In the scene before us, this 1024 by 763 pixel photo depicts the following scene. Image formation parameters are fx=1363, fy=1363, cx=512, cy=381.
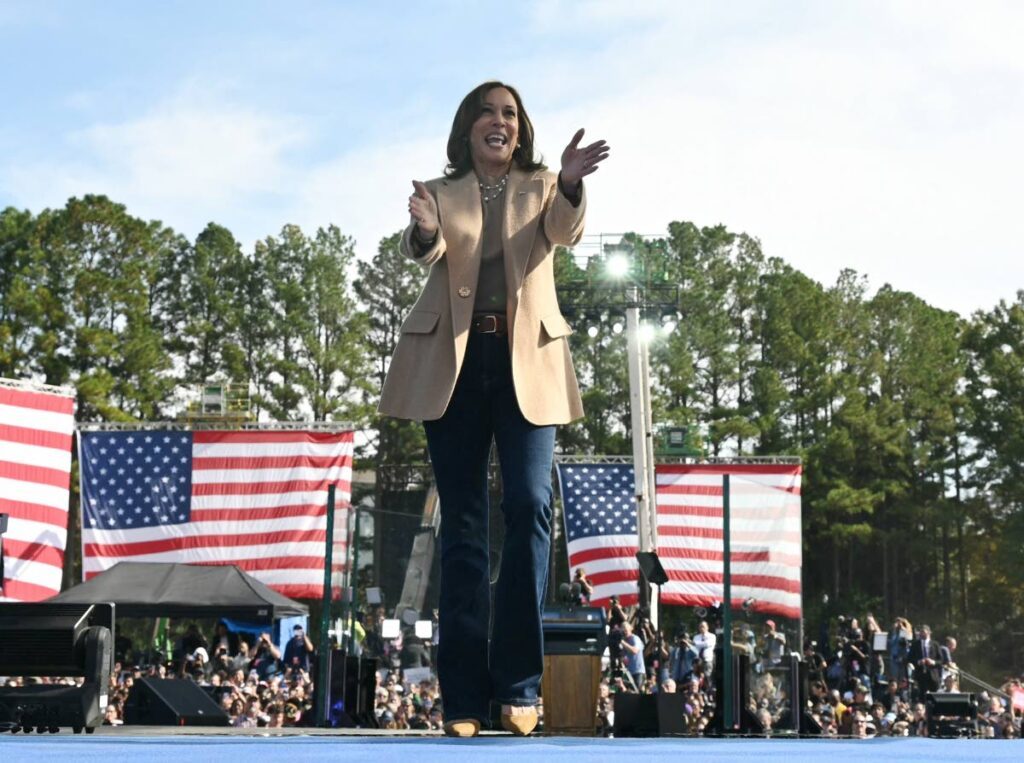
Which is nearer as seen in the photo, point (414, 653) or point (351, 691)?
point (351, 691)

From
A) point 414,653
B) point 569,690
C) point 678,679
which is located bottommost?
point 678,679

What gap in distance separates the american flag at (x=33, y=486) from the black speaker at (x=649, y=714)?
1563 centimetres

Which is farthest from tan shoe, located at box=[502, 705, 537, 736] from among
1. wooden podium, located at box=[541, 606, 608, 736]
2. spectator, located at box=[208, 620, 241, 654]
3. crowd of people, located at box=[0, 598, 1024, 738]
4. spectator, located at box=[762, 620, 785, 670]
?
spectator, located at box=[208, 620, 241, 654]

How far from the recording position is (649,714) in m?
5.90

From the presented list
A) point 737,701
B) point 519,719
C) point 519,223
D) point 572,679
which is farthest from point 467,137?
point 737,701

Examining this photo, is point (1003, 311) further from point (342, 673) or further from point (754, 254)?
point (342, 673)

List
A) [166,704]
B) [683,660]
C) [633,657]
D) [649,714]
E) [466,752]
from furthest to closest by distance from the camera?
[633,657]
[683,660]
[166,704]
[649,714]
[466,752]

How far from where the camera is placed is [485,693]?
3.58 m

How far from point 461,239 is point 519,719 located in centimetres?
125

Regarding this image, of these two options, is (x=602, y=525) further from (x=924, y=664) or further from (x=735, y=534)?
(x=735, y=534)

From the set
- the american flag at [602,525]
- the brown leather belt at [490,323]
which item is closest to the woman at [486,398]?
the brown leather belt at [490,323]

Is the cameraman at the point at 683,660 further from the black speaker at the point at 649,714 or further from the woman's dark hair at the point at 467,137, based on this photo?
the woman's dark hair at the point at 467,137

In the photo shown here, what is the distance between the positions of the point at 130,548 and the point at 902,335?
29355mm

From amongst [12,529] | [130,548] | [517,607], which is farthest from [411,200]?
[130,548]
